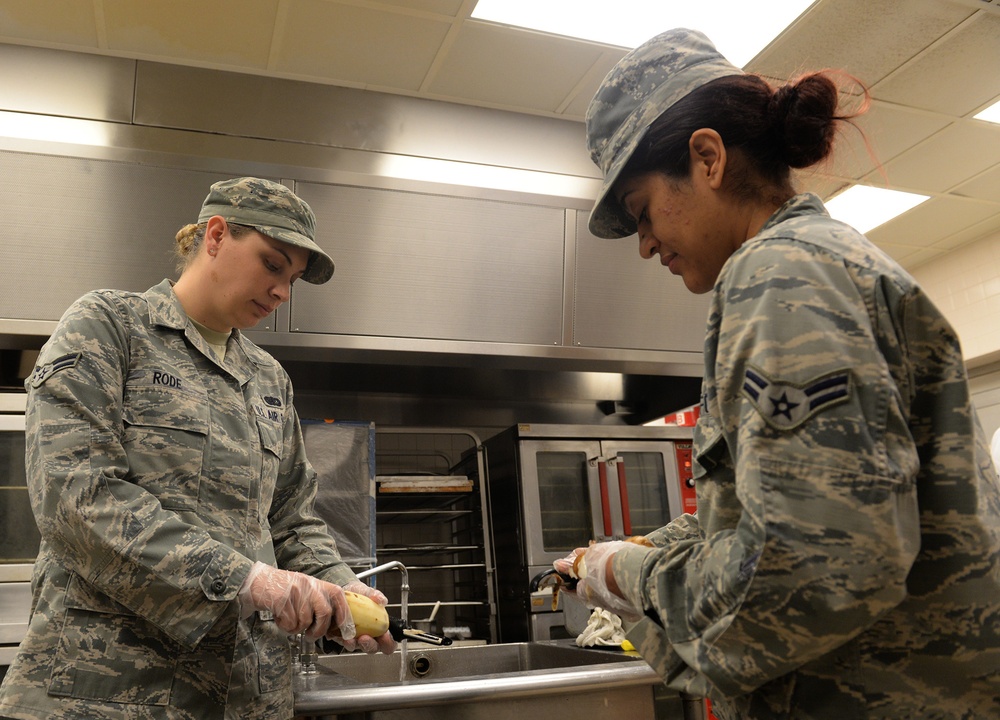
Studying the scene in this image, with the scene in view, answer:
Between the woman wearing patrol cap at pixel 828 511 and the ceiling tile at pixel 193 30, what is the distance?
235 centimetres

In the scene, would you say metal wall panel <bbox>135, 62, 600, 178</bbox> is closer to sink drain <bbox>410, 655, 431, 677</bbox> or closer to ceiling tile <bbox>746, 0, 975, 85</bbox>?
ceiling tile <bbox>746, 0, 975, 85</bbox>

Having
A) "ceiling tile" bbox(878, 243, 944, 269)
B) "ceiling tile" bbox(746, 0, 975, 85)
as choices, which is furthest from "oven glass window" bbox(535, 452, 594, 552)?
"ceiling tile" bbox(878, 243, 944, 269)

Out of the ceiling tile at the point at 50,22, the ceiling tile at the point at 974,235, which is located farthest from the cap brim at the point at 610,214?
the ceiling tile at the point at 974,235

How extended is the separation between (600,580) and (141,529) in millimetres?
791

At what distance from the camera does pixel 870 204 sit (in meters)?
4.73

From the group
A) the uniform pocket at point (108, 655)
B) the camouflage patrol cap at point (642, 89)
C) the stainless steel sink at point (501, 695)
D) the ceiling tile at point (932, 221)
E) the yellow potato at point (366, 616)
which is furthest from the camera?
the ceiling tile at point (932, 221)

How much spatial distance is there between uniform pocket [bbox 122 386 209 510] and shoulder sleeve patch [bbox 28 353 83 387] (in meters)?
0.11

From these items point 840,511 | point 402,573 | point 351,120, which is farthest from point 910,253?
point 840,511

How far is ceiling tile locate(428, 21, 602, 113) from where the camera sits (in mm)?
2891

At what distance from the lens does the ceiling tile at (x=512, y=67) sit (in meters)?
2.89

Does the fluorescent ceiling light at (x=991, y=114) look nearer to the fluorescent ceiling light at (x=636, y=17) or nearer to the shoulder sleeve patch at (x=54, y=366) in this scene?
the fluorescent ceiling light at (x=636, y=17)

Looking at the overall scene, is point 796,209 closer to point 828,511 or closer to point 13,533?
point 828,511

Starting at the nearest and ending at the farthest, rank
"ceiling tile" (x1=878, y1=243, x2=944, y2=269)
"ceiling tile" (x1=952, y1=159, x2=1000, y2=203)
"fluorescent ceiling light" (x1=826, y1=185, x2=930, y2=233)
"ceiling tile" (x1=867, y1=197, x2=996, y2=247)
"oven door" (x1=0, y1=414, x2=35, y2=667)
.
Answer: "oven door" (x1=0, y1=414, x2=35, y2=667), "ceiling tile" (x1=952, y1=159, x2=1000, y2=203), "fluorescent ceiling light" (x1=826, y1=185, x2=930, y2=233), "ceiling tile" (x1=867, y1=197, x2=996, y2=247), "ceiling tile" (x1=878, y1=243, x2=944, y2=269)

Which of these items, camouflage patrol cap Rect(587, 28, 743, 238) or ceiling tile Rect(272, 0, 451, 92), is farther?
ceiling tile Rect(272, 0, 451, 92)
